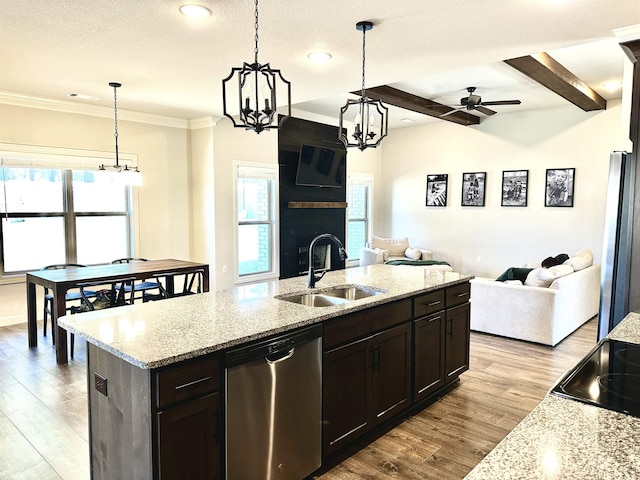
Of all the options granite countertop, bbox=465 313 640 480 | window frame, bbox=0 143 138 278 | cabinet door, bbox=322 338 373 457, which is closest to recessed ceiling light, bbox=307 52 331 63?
cabinet door, bbox=322 338 373 457

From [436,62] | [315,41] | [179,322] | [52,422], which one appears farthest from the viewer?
[436,62]

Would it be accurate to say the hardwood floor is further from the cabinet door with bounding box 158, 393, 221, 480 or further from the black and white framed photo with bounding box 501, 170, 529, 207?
the black and white framed photo with bounding box 501, 170, 529, 207

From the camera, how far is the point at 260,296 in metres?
2.80

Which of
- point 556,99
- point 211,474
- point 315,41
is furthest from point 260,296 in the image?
point 556,99

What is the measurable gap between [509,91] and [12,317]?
23.2 ft

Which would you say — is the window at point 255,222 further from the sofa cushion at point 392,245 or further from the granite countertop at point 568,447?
the granite countertop at point 568,447

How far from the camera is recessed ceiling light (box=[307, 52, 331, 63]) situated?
386 centimetres

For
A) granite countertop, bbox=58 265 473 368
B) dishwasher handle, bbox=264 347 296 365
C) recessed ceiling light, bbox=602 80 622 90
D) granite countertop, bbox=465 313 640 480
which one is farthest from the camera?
recessed ceiling light, bbox=602 80 622 90

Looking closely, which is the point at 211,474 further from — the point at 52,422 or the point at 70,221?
the point at 70,221

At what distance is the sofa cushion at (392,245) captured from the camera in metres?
8.58

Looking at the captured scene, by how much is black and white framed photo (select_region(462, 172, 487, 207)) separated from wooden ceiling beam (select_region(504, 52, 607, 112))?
2.03 meters

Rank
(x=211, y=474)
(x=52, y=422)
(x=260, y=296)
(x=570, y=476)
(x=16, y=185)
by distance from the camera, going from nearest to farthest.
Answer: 1. (x=570, y=476)
2. (x=211, y=474)
3. (x=260, y=296)
4. (x=52, y=422)
5. (x=16, y=185)

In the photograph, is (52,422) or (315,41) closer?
(52,422)

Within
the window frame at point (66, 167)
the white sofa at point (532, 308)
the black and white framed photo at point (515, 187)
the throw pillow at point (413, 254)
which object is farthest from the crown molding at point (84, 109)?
the black and white framed photo at point (515, 187)
